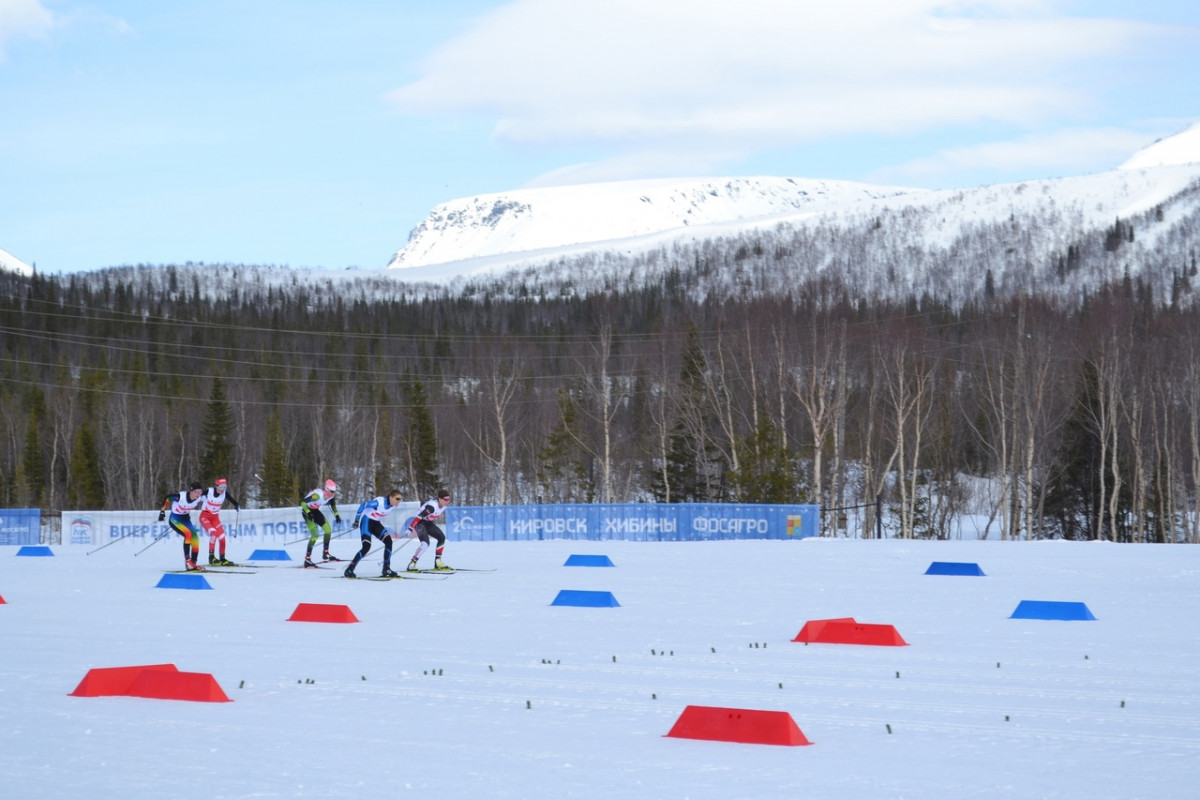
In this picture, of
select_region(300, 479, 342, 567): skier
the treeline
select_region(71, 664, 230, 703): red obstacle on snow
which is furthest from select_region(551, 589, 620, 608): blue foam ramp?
the treeline

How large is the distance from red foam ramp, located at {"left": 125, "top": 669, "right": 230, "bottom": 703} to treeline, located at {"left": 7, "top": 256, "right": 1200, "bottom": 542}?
142ft

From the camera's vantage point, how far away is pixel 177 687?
10.1 meters

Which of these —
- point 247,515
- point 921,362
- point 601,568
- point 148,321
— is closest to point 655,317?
point 148,321

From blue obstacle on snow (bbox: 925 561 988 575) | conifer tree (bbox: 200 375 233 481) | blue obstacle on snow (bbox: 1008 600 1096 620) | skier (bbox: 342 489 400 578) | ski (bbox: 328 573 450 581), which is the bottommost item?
blue obstacle on snow (bbox: 925 561 988 575)

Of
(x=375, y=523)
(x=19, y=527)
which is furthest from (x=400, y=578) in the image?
(x=19, y=527)

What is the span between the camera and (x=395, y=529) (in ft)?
125

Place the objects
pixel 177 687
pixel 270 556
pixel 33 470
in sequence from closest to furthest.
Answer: pixel 177 687, pixel 270 556, pixel 33 470

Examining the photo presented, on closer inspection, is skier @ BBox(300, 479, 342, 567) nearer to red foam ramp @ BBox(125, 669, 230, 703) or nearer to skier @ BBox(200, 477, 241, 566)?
skier @ BBox(200, 477, 241, 566)

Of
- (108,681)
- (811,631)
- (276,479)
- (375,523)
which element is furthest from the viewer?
(276,479)

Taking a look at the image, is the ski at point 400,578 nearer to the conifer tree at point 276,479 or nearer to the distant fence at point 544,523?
the distant fence at point 544,523

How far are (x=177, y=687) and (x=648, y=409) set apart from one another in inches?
2872

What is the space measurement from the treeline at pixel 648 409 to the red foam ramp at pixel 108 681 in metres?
43.0

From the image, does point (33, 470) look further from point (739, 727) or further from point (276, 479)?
point (739, 727)

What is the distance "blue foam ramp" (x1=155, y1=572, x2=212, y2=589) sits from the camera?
845 inches
